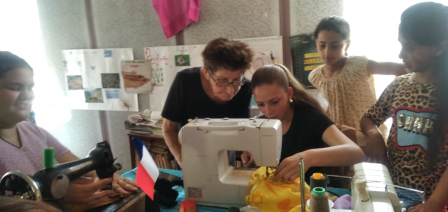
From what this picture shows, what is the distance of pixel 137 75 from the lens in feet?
10.0

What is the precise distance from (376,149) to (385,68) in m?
0.62

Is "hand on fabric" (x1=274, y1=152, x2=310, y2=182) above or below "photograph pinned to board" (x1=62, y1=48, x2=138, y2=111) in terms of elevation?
below

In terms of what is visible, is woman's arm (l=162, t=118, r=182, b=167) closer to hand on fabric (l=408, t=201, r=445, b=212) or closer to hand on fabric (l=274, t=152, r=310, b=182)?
hand on fabric (l=274, t=152, r=310, b=182)

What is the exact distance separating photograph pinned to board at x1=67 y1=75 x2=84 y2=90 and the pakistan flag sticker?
1137 mm

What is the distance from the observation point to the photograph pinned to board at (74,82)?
131 inches

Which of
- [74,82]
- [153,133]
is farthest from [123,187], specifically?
[74,82]

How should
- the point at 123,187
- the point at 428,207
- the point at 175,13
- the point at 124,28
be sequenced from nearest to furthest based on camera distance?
the point at 428,207 → the point at 123,187 → the point at 175,13 → the point at 124,28

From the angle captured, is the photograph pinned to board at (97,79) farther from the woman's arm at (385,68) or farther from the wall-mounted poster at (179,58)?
the woman's arm at (385,68)

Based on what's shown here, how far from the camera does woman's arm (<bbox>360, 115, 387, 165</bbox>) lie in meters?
1.43

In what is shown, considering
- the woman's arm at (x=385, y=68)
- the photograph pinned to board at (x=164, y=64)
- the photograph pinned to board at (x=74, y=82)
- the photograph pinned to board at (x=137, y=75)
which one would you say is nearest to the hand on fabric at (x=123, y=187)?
the woman's arm at (x=385, y=68)

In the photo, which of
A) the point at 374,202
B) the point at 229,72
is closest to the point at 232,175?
the point at 229,72

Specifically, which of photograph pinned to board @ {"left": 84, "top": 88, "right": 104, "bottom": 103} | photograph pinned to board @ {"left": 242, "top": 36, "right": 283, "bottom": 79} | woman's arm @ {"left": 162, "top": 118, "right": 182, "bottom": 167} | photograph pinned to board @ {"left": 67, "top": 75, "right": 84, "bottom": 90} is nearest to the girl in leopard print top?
woman's arm @ {"left": 162, "top": 118, "right": 182, "bottom": 167}

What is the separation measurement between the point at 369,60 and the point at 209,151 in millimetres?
1222

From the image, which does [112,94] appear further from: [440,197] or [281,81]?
[440,197]
